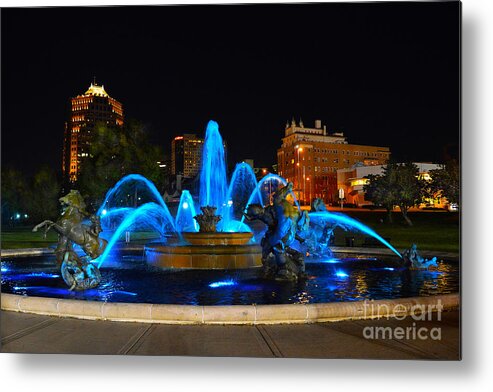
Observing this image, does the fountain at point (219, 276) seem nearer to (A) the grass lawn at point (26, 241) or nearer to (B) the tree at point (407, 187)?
(A) the grass lawn at point (26, 241)

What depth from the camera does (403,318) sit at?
819 cm

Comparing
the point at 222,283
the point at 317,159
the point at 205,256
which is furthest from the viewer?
the point at 317,159

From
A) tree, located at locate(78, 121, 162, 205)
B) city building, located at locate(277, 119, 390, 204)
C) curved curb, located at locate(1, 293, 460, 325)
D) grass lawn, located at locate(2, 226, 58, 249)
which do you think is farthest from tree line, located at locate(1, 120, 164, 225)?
city building, located at locate(277, 119, 390, 204)

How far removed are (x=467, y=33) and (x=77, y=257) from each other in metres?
9.08

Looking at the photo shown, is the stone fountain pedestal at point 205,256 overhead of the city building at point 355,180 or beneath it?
beneath

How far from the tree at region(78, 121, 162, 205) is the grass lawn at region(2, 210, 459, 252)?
6320mm

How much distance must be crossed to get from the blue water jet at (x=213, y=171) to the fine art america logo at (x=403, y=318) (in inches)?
586

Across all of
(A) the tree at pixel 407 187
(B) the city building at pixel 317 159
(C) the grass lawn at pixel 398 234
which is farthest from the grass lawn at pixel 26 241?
(B) the city building at pixel 317 159

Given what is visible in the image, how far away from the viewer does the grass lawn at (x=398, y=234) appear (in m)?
28.8

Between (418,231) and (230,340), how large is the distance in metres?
39.9

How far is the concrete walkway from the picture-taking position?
22.4ft

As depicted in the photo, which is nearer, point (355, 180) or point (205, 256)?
point (205, 256)

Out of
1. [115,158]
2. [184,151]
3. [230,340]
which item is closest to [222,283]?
[230,340]

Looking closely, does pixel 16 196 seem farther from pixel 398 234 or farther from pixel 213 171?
pixel 398 234
